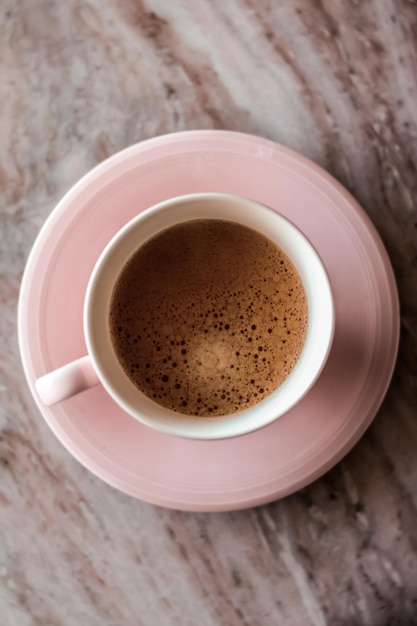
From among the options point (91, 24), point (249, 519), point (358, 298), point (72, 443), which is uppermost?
point (91, 24)

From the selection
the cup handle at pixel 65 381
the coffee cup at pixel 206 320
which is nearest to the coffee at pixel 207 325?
the coffee cup at pixel 206 320

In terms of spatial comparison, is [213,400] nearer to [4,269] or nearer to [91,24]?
[4,269]

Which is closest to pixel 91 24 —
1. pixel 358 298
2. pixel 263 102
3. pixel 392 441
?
pixel 263 102

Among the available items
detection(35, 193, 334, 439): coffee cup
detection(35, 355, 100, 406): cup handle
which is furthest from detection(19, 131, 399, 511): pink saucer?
detection(35, 355, 100, 406): cup handle

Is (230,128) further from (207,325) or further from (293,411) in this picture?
(293,411)

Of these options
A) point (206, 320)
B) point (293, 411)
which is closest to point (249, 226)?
point (206, 320)

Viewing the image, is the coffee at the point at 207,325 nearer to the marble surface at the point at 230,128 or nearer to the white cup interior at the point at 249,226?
the white cup interior at the point at 249,226
